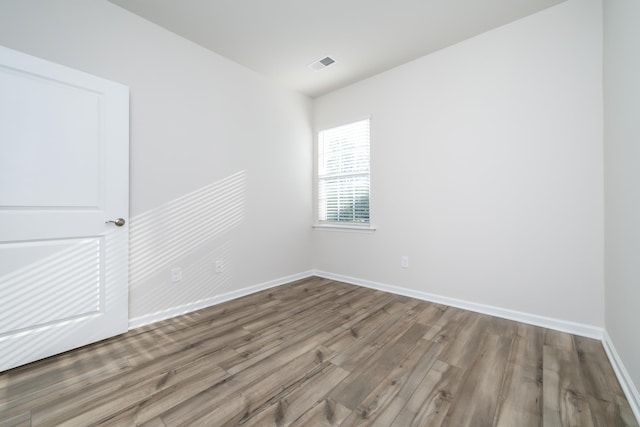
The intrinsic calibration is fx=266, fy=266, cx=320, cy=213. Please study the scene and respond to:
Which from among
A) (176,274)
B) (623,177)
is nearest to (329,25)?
(623,177)

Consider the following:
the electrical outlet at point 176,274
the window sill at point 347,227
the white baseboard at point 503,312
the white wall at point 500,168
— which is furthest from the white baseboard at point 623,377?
the electrical outlet at point 176,274

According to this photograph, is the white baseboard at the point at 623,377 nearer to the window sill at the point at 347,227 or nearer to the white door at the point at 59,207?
the window sill at the point at 347,227

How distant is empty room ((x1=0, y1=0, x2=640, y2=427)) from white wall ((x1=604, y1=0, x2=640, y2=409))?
24 millimetres

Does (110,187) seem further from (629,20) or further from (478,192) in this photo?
(629,20)

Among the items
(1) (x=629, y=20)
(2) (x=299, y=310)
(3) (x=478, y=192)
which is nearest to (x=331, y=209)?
(2) (x=299, y=310)

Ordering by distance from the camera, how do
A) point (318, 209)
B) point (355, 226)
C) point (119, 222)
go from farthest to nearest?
point (318, 209)
point (355, 226)
point (119, 222)

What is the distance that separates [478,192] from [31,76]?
12.2ft

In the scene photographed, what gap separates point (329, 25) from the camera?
250 centimetres

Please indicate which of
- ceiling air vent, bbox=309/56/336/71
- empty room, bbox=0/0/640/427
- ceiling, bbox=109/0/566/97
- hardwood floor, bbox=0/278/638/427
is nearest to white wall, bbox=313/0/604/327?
empty room, bbox=0/0/640/427

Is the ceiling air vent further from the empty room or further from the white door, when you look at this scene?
the white door

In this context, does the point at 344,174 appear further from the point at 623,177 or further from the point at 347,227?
the point at 623,177

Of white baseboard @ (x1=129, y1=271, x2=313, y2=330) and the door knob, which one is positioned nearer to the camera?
the door knob

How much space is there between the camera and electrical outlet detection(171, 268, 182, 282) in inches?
103

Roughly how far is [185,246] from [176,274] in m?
0.28
